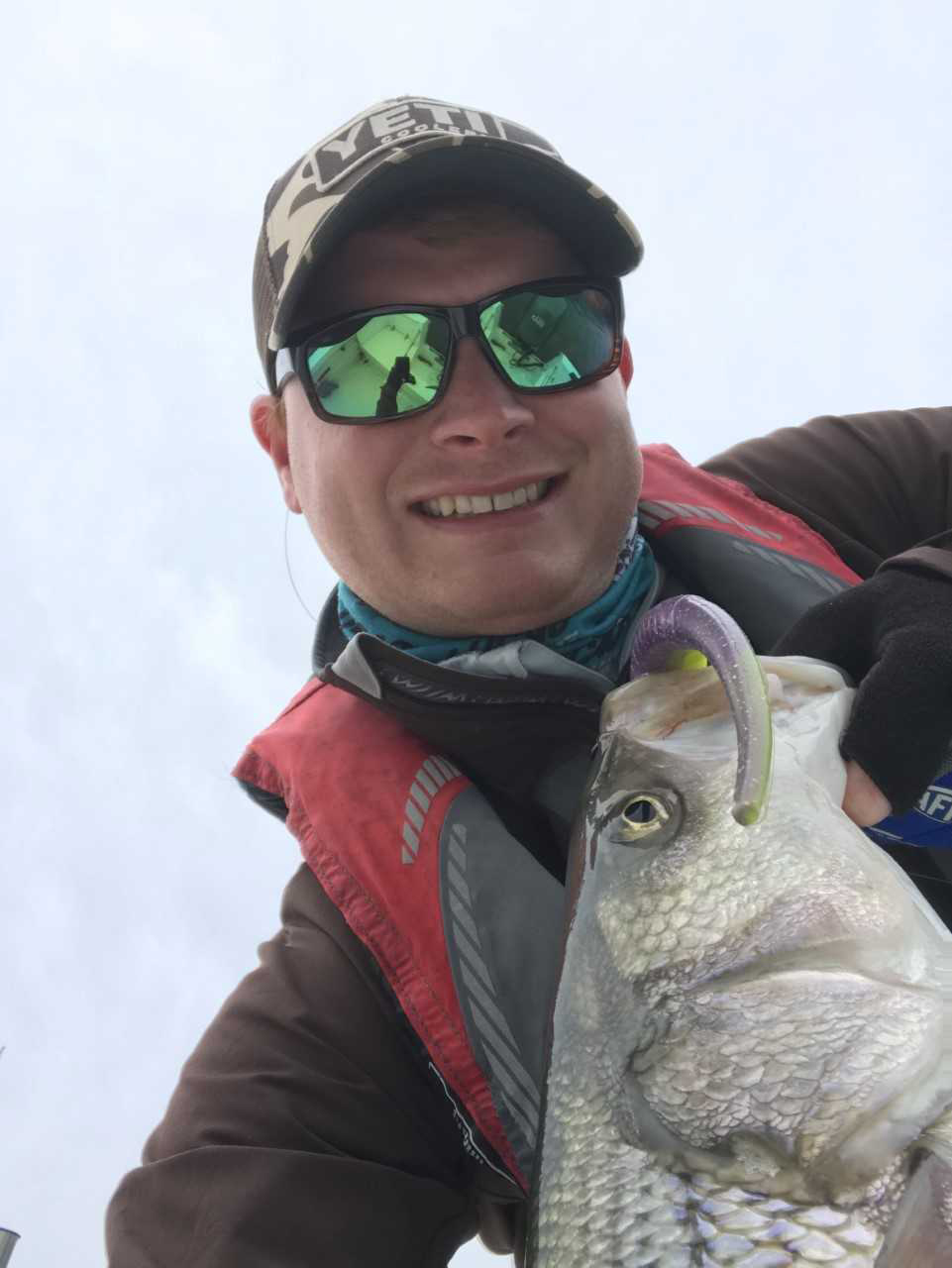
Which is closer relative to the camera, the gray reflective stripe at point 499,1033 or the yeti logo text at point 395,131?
the gray reflective stripe at point 499,1033

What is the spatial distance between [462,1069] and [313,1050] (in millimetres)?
323

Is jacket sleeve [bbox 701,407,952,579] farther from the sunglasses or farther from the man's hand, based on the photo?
the man's hand

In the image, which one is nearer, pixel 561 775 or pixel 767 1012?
pixel 767 1012

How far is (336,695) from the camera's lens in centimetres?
280

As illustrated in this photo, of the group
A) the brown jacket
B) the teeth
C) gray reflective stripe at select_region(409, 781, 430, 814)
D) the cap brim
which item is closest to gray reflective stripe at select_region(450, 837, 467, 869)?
gray reflective stripe at select_region(409, 781, 430, 814)

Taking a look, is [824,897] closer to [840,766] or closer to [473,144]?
[840,766]

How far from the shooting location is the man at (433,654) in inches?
80.5

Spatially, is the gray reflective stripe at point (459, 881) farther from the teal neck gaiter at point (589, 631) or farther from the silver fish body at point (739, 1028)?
the silver fish body at point (739, 1028)

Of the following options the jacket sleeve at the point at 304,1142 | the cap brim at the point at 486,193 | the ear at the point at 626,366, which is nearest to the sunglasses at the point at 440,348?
the cap brim at the point at 486,193

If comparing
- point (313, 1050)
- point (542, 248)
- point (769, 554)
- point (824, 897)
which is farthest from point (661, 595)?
point (824, 897)

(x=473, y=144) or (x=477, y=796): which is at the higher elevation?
(x=473, y=144)

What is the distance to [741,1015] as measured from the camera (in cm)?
118

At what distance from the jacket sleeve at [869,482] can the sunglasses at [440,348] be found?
0.75 meters

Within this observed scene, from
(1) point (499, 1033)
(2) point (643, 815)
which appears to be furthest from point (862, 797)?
(1) point (499, 1033)
